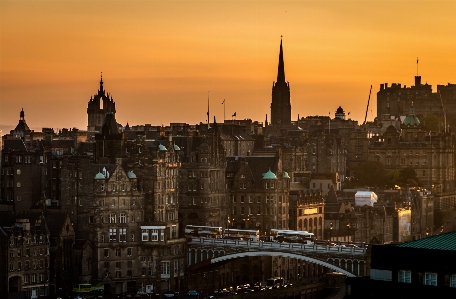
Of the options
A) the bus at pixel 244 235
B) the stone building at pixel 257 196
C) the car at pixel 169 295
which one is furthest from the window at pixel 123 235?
the stone building at pixel 257 196

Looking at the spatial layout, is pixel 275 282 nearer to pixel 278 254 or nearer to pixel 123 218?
pixel 278 254

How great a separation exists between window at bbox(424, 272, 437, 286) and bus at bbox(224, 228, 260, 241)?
63.0 m

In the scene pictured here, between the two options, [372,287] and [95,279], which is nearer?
[372,287]

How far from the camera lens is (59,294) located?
6634 inches

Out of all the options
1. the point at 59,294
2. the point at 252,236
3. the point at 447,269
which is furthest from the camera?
the point at 252,236

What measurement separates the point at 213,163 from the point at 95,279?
24.7 m

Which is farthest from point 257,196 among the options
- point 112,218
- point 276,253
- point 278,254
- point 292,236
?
point 112,218

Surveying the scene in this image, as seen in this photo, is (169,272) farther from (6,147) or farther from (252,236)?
(6,147)

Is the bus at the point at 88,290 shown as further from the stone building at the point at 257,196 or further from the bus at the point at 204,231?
the stone building at the point at 257,196

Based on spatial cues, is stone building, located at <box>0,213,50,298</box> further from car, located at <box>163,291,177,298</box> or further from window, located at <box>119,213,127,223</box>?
car, located at <box>163,291,177,298</box>

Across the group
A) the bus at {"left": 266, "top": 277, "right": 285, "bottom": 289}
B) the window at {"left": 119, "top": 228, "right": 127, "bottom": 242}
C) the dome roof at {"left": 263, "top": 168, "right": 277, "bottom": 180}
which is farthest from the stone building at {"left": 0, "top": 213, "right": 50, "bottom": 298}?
the dome roof at {"left": 263, "top": 168, "right": 277, "bottom": 180}

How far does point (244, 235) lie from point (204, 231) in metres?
5.11

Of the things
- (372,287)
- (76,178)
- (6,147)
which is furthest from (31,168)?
(372,287)

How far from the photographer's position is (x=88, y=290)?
555 feet
